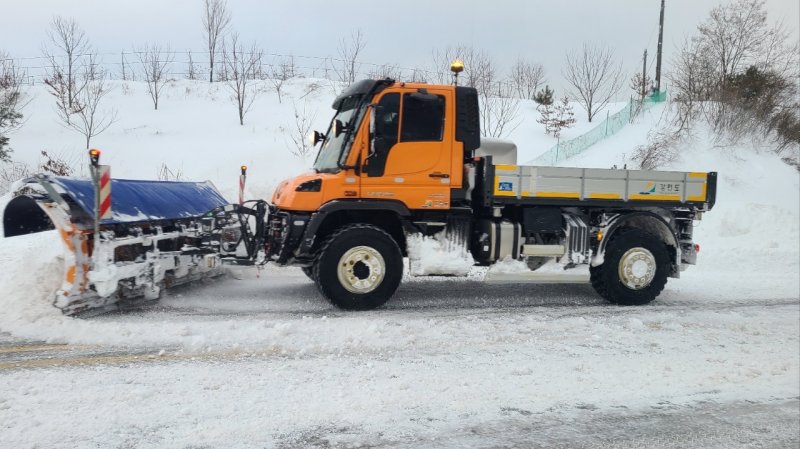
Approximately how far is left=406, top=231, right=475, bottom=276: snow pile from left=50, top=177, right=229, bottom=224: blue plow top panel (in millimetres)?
3310

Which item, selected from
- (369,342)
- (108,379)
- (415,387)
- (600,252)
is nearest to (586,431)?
(415,387)

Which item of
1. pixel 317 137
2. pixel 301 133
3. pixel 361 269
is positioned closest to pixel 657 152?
pixel 301 133

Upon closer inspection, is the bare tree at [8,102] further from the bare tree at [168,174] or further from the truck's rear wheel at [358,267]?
the truck's rear wheel at [358,267]

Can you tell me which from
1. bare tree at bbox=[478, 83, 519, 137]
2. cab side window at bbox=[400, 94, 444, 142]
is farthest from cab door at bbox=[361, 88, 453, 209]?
bare tree at bbox=[478, 83, 519, 137]

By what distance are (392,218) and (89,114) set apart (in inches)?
1176

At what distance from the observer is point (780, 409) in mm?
3805

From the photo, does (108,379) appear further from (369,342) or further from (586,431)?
(586,431)

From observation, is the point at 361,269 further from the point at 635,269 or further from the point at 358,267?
the point at 635,269

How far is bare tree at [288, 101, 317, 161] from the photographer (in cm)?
2506

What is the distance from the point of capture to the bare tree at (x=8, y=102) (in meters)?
23.0

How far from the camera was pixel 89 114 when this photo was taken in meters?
30.1

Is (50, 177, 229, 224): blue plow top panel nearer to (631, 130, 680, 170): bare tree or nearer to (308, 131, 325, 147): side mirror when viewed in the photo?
(308, 131, 325, 147): side mirror

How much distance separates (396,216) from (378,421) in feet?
11.6

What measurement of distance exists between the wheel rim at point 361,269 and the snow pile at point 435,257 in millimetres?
511
